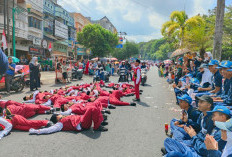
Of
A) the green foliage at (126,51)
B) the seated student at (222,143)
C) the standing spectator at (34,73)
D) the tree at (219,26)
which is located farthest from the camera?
the green foliage at (126,51)

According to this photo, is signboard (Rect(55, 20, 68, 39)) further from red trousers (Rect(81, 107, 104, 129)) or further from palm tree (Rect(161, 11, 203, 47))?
red trousers (Rect(81, 107, 104, 129))

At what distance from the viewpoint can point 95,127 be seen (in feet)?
16.5

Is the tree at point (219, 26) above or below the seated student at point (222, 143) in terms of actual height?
above

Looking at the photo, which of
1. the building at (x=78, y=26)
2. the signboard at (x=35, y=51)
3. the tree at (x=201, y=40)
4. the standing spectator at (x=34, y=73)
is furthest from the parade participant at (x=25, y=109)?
the building at (x=78, y=26)

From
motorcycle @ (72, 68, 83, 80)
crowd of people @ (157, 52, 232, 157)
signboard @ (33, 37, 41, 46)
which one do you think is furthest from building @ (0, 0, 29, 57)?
crowd of people @ (157, 52, 232, 157)

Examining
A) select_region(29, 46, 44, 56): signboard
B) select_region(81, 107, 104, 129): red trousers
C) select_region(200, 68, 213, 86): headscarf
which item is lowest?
select_region(81, 107, 104, 129): red trousers

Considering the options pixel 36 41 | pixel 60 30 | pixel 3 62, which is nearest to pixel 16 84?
pixel 3 62

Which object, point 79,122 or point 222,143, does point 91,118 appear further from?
point 222,143

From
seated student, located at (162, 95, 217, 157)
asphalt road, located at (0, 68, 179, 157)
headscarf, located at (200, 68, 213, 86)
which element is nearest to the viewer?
seated student, located at (162, 95, 217, 157)

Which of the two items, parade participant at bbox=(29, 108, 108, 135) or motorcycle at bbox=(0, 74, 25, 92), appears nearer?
parade participant at bbox=(29, 108, 108, 135)

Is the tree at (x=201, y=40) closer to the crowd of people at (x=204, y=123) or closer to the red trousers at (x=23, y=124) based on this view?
the crowd of people at (x=204, y=123)

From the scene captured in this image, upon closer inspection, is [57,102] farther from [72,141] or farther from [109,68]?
[109,68]

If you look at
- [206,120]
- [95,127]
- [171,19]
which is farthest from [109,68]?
[206,120]

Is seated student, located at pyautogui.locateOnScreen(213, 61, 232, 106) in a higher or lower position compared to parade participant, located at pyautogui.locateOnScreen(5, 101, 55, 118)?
higher
